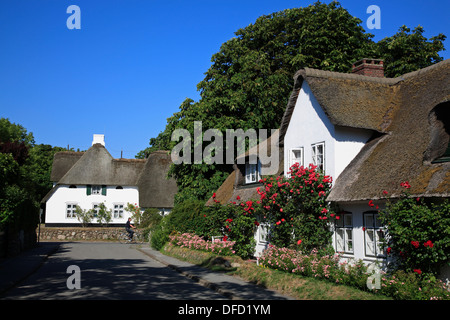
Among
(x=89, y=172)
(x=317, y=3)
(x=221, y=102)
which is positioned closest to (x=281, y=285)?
(x=221, y=102)

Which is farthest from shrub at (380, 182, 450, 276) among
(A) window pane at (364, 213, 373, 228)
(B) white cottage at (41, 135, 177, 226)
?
(B) white cottage at (41, 135, 177, 226)

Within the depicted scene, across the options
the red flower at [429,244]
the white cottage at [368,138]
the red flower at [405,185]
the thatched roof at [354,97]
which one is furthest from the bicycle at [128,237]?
the red flower at [429,244]

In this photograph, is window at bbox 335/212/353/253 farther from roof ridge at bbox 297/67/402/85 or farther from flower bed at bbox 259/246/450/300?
roof ridge at bbox 297/67/402/85

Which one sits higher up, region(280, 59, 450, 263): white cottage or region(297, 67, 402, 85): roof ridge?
region(297, 67, 402, 85): roof ridge

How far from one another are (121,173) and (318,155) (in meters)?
36.4

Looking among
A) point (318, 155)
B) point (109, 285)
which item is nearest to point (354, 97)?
point (318, 155)

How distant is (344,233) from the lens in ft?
49.0

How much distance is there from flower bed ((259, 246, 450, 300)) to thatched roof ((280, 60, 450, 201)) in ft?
Answer: 6.72

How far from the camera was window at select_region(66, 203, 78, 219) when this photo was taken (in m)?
47.6

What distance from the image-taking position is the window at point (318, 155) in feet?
55.3

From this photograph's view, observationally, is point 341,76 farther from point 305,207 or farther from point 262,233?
point 262,233

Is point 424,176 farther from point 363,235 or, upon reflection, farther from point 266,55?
point 266,55

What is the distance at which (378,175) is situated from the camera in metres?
13.5
